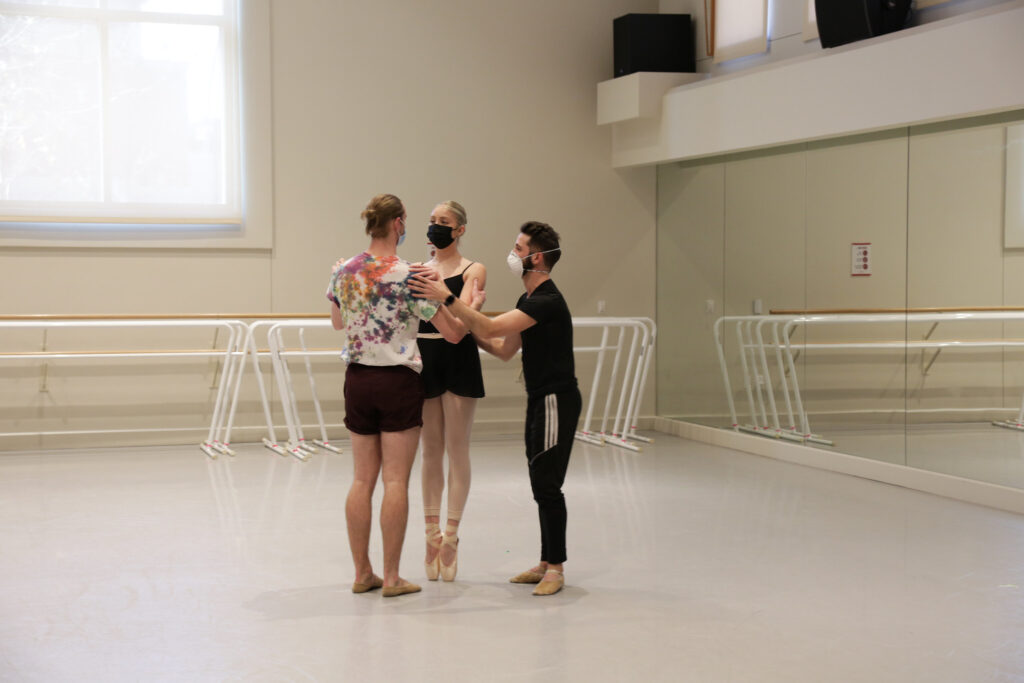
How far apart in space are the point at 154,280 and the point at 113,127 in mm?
1044

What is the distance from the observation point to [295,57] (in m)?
7.58

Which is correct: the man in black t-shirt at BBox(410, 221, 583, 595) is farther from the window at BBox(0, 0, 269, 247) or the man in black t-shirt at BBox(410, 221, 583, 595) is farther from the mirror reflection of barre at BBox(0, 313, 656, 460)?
the window at BBox(0, 0, 269, 247)

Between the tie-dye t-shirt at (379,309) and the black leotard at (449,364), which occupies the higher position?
the tie-dye t-shirt at (379,309)

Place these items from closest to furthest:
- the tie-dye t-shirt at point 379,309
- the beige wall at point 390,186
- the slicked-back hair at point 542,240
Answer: the tie-dye t-shirt at point 379,309 → the slicked-back hair at point 542,240 → the beige wall at point 390,186

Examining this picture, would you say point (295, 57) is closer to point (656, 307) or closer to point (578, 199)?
point (578, 199)

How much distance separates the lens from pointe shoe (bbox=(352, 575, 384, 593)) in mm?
3791

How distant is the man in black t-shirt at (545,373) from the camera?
3.75 m

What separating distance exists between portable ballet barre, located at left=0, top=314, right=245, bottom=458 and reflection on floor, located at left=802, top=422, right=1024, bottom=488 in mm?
3836

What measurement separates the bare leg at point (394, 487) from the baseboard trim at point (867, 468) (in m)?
3.07

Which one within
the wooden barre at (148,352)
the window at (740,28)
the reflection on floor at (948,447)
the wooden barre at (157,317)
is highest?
the window at (740,28)

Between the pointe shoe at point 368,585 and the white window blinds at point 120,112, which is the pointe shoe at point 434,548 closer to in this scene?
the pointe shoe at point 368,585

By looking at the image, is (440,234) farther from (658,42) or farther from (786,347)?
(658,42)

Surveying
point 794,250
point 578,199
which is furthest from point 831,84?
point 578,199

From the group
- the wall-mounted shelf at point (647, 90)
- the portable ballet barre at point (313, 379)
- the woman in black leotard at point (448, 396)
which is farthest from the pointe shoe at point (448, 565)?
the wall-mounted shelf at point (647, 90)
